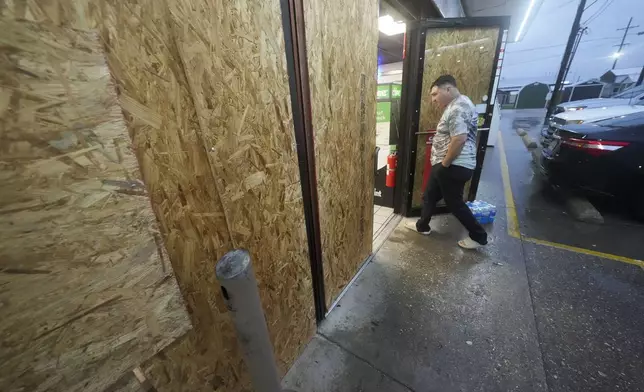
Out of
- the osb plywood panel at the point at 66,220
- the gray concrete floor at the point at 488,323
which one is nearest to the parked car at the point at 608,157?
the gray concrete floor at the point at 488,323

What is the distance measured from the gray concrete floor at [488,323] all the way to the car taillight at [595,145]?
108 centimetres

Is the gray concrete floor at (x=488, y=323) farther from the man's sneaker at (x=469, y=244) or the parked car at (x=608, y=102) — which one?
the parked car at (x=608, y=102)

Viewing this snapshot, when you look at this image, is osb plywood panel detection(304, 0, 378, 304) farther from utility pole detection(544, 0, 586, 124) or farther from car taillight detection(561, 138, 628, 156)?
utility pole detection(544, 0, 586, 124)

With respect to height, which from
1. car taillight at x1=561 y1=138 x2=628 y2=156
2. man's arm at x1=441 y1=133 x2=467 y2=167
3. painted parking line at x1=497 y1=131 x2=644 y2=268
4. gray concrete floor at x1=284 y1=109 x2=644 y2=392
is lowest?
gray concrete floor at x1=284 y1=109 x2=644 y2=392

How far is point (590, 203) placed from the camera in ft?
12.5

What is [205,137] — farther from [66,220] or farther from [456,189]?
[456,189]

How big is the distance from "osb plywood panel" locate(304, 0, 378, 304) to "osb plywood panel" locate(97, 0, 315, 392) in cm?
34

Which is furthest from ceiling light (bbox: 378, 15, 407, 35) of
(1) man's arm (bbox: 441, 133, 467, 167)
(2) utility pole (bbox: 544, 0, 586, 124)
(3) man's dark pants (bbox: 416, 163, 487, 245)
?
(2) utility pole (bbox: 544, 0, 586, 124)

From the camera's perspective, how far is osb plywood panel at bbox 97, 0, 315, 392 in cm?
84

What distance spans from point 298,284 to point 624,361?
2.37 metres

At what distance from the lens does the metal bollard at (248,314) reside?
35.5 inches

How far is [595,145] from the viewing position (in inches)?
127

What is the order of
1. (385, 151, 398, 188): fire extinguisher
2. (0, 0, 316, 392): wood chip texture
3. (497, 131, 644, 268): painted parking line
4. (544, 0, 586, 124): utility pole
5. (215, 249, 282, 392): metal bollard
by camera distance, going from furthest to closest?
1. (544, 0, 586, 124): utility pole
2. (385, 151, 398, 188): fire extinguisher
3. (497, 131, 644, 268): painted parking line
4. (215, 249, 282, 392): metal bollard
5. (0, 0, 316, 392): wood chip texture

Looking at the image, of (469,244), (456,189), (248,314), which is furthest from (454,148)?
(248,314)
